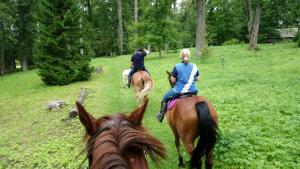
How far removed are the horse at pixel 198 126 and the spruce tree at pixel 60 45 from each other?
53.4ft

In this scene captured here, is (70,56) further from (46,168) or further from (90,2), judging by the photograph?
(90,2)

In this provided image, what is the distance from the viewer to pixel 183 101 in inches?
231

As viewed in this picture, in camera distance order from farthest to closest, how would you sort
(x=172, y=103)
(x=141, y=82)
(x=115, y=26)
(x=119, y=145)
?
1. (x=115, y=26)
2. (x=141, y=82)
3. (x=172, y=103)
4. (x=119, y=145)

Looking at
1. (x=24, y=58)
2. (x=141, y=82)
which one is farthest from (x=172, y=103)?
(x=24, y=58)

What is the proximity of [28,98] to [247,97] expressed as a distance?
39.1 feet

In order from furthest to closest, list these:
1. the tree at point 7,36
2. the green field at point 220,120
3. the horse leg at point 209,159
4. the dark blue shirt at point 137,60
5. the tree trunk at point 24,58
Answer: the tree trunk at point 24,58 < the tree at point 7,36 < the dark blue shirt at point 137,60 < the green field at point 220,120 < the horse leg at point 209,159

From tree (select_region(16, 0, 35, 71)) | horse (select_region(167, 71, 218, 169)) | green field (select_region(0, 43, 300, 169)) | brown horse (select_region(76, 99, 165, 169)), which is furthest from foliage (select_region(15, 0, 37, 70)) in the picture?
brown horse (select_region(76, 99, 165, 169))

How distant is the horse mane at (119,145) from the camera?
1.61m

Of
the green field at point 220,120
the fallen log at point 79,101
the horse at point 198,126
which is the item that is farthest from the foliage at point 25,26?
the horse at point 198,126

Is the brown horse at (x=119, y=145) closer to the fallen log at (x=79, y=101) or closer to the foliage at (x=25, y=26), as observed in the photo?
the fallen log at (x=79, y=101)

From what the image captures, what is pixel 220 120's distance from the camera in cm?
921

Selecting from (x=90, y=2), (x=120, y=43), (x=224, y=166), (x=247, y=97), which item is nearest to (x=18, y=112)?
(x=247, y=97)

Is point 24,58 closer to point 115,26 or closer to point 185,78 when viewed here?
point 115,26

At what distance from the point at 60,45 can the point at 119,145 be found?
2068 cm
